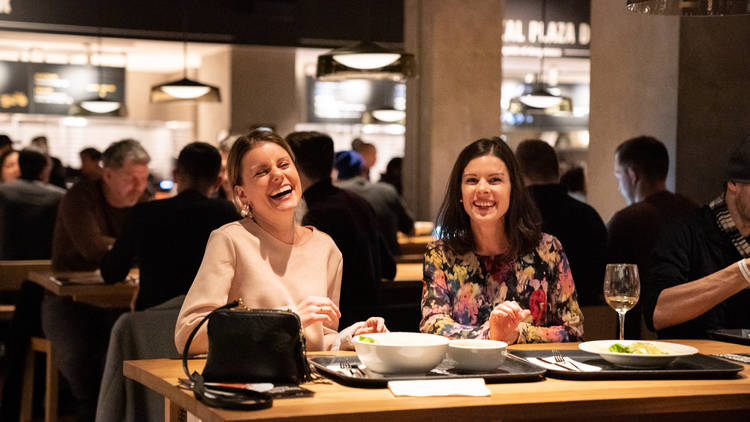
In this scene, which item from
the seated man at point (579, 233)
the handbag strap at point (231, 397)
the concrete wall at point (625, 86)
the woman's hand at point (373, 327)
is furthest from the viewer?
the concrete wall at point (625, 86)

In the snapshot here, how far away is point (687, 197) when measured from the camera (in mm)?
5422

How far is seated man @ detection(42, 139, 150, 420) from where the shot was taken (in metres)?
5.39

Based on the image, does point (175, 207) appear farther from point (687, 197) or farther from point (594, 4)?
point (594, 4)

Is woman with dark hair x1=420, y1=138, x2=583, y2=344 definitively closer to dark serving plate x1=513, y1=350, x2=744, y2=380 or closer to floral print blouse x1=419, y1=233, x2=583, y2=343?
floral print blouse x1=419, y1=233, x2=583, y2=343

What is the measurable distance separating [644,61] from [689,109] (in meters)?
0.47

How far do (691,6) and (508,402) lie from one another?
1813mm

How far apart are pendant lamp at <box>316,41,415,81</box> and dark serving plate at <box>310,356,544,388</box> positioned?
3536 millimetres

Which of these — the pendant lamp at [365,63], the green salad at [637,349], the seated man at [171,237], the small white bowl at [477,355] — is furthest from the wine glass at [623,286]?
the pendant lamp at [365,63]

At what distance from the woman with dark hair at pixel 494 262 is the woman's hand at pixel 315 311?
605 mm

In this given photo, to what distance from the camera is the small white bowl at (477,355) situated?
2422 mm

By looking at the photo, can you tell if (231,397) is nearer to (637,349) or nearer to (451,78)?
(637,349)

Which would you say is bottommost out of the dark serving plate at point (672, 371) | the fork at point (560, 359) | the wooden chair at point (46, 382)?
the wooden chair at point (46, 382)

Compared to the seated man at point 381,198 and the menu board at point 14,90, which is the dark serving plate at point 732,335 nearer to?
the seated man at point 381,198

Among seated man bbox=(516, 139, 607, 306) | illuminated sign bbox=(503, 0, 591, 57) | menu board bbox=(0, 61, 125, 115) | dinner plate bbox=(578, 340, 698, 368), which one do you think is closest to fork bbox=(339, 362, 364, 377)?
dinner plate bbox=(578, 340, 698, 368)
